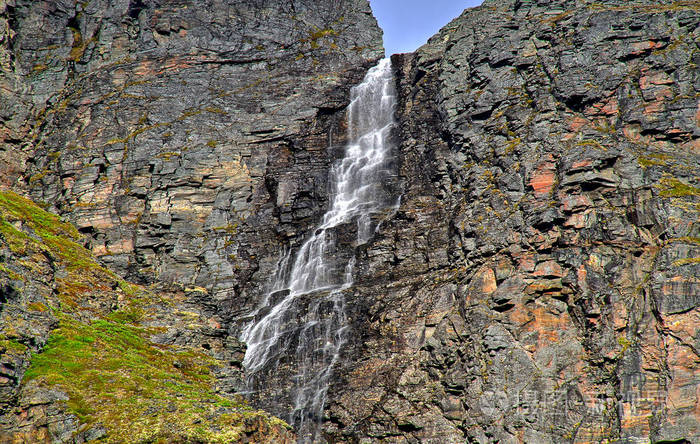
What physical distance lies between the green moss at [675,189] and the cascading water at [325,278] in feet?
78.3

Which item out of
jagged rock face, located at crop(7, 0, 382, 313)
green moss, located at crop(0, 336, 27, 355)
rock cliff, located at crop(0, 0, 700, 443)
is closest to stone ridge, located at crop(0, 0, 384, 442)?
jagged rock face, located at crop(7, 0, 382, 313)

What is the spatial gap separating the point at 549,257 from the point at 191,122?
45426 millimetres

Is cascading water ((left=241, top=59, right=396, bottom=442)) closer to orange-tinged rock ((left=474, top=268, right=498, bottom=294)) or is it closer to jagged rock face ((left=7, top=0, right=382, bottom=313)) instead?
jagged rock face ((left=7, top=0, right=382, bottom=313))

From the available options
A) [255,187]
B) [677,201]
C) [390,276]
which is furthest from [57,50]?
[677,201]

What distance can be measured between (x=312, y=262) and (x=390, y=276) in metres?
8.63

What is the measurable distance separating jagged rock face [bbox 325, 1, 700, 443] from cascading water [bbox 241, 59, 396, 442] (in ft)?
6.41

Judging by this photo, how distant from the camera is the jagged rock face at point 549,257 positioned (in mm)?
42500

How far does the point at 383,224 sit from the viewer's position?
58375mm

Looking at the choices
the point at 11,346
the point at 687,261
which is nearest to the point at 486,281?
the point at 687,261

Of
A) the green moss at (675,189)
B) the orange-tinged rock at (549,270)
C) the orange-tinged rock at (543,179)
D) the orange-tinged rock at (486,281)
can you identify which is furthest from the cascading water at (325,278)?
the green moss at (675,189)

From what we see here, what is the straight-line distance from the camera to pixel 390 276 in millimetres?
53969

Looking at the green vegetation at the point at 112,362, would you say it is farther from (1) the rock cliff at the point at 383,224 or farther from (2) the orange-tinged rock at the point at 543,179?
(2) the orange-tinged rock at the point at 543,179

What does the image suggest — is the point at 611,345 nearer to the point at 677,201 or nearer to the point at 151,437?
the point at 677,201

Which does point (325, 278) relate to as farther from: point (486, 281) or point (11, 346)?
point (11, 346)
